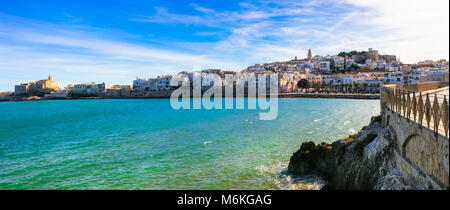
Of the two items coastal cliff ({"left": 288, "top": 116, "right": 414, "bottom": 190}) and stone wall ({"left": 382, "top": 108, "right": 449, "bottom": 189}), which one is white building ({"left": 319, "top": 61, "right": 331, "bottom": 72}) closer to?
coastal cliff ({"left": 288, "top": 116, "right": 414, "bottom": 190})

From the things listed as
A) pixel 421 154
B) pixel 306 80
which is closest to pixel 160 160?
pixel 421 154

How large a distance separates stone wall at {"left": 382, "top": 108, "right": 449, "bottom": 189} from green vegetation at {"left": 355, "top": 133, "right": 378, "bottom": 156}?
1.91 metres

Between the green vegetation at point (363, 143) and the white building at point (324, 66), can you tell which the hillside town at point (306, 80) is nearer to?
the white building at point (324, 66)

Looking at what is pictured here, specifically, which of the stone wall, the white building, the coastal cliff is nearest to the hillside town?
the white building

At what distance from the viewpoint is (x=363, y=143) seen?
1183 cm

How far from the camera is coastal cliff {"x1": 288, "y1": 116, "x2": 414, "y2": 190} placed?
945 centimetres

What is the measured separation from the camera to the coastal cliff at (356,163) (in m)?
9.45

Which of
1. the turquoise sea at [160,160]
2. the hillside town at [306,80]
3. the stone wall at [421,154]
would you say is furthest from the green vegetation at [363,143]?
the hillside town at [306,80]

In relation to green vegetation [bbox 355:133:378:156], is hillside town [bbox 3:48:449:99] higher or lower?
higher

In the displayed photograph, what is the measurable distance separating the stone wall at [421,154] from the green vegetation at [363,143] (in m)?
1.91

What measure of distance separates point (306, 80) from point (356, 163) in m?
112

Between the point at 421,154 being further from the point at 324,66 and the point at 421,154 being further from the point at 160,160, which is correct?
the point at 324,66

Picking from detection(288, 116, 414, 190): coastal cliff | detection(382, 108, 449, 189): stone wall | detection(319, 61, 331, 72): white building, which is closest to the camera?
detection(382, 108, 449, 189): stone wall
